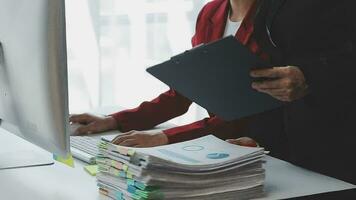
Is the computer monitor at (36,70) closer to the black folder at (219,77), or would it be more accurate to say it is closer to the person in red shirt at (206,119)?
the black folder at (219,77)

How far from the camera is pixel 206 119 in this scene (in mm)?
1709

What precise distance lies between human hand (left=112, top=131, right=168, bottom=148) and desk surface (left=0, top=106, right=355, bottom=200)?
0.41 feet

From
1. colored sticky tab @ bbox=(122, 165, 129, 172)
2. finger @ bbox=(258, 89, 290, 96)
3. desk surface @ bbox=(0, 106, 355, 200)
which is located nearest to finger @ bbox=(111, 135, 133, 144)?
desk surface @ bbox=(0, 106, 355, 200)

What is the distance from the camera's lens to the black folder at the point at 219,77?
3.80ft

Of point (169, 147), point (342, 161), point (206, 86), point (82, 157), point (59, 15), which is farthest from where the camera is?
point (342, 161)

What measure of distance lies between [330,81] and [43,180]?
0.75 m

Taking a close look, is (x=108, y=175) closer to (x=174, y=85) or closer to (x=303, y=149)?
(x=174, y=85)

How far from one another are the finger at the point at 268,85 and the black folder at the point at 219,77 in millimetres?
15

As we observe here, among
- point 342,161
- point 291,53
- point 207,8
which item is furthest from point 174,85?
point 207,8

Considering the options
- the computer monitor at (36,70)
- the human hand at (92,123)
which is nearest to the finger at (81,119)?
the human hand at (92,123)

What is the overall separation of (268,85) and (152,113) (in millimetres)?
713

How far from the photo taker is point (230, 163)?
110 centimetres

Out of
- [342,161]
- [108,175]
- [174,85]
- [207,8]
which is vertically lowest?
[342,161]

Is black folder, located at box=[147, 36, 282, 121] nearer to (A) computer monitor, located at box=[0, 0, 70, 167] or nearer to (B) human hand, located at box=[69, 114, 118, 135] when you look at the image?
(A) computer monitor, located at box=[0, 0, 70, 167]
